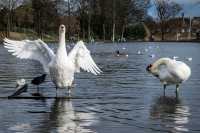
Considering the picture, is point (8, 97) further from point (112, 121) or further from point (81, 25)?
point (81, 25)

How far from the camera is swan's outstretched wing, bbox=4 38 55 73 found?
55.2ft

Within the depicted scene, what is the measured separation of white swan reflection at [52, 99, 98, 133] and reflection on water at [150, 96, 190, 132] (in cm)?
135

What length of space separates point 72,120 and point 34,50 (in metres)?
5.55

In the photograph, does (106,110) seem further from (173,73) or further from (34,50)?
(34,50)

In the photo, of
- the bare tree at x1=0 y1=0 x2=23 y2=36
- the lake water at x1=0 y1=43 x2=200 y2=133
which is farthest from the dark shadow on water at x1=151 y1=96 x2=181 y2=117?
the bare tree at x1=0 y1=0 x2=23 y2=36

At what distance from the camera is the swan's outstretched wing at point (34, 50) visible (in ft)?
55.2

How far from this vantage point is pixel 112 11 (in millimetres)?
139625

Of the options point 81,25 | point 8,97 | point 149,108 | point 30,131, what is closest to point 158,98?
point 149,108

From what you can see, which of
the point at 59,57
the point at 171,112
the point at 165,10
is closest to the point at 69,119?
the point at 171,112

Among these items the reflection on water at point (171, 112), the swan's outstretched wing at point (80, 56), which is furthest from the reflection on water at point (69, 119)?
the swan's outstretched wing at point (80, 56)

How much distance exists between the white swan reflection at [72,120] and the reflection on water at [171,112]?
4.44ft

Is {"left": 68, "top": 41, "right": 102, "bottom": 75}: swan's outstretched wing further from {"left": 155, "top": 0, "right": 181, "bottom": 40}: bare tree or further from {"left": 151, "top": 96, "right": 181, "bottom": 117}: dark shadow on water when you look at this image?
{"left": 155, "top": 0, "right": 181, "bottom": 40}: bare tree

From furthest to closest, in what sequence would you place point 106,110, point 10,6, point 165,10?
point 165,10 → point 10,6 → point 106,110

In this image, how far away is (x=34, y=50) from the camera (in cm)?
1722
